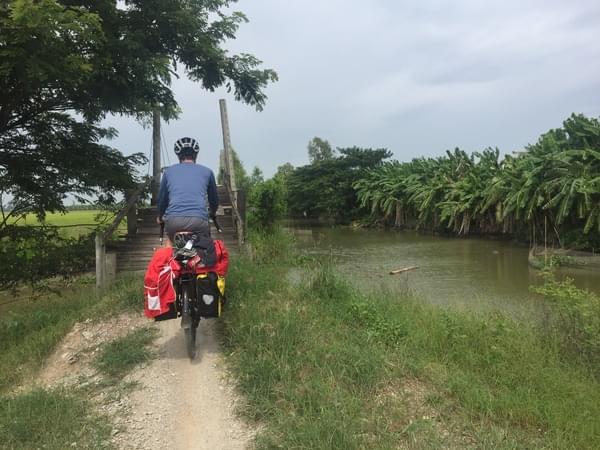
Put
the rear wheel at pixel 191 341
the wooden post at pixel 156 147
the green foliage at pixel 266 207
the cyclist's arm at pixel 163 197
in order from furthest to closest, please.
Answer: the green foliage at pixel 266 207, the wooden post at pixel 156 147, the cyclist's arm at pixel 163 197, the rear wheel at pixel 191 341

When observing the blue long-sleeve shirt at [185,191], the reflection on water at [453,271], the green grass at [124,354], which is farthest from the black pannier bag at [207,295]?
the reflection on water at [453,271]

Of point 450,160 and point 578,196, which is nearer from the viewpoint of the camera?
point 578,196

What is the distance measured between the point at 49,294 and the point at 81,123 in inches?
174

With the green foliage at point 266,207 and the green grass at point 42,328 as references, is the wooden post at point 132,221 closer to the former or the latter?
the green grass at point 42,328

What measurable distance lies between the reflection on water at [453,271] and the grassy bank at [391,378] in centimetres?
252

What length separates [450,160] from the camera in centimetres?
3700

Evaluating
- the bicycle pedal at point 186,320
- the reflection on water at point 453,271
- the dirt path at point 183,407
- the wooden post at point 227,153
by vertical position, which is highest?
the wooden post at point 227,153

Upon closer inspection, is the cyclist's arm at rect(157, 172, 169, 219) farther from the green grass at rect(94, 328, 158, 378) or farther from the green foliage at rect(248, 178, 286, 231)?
the green foliage at rect(248, 178, 286, 231)

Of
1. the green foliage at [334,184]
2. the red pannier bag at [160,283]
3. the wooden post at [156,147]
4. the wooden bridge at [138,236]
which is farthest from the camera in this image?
the green foliage at [334,184]

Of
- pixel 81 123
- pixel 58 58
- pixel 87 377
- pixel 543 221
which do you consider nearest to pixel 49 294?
pixel 81 123

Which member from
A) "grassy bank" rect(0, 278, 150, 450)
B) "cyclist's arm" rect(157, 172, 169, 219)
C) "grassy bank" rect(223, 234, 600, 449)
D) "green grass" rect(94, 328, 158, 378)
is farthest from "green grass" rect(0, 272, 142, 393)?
"cyclist's arm" rect(157, 172, 169, 219)

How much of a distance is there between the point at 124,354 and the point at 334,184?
43.8 metres

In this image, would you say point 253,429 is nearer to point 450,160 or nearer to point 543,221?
point 543,221

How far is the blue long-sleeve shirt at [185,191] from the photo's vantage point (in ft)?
15.3
